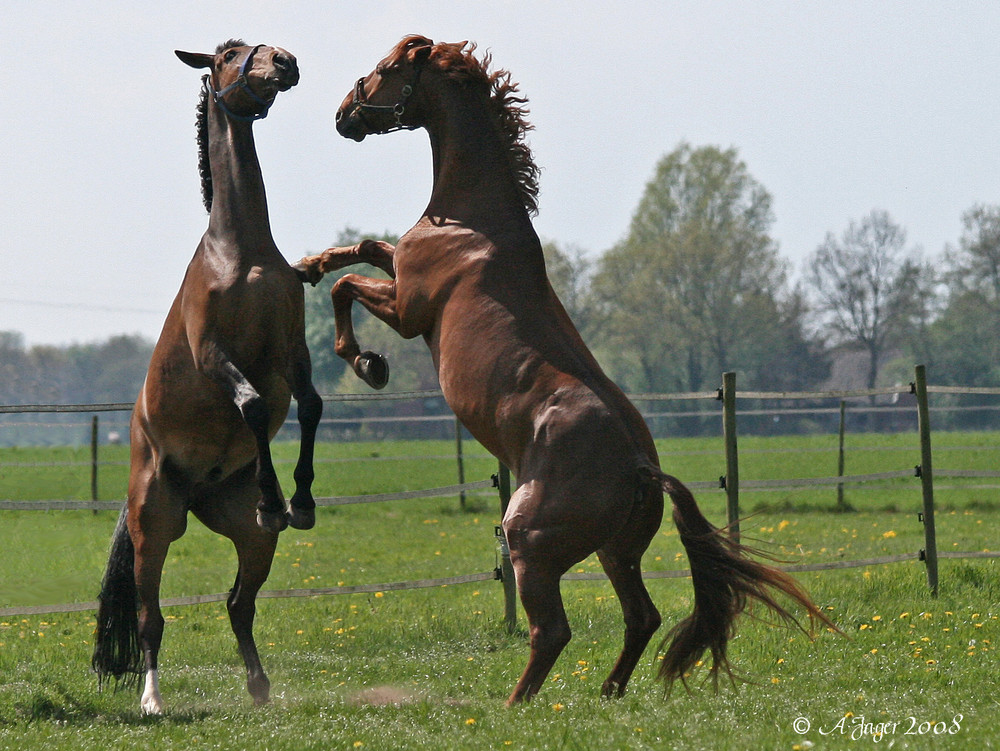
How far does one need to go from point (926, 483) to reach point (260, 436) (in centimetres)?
629

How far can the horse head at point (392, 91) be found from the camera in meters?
5.64

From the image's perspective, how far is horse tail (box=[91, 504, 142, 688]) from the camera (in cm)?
627

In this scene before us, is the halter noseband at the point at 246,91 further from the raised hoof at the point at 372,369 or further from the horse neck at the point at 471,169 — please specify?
the raised hoof at the point at 372,369

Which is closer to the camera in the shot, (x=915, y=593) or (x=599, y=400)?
(x=599, y=400)

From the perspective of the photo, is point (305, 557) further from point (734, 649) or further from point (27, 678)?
point (734, 649)

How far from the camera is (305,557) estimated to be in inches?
518

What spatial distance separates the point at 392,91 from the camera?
18.6 ft

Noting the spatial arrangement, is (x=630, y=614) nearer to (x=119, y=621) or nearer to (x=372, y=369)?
(x=372, y=369)

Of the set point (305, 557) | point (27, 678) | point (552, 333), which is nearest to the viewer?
point (552, 333)

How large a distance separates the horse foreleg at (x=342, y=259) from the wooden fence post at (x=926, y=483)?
17.5 feet

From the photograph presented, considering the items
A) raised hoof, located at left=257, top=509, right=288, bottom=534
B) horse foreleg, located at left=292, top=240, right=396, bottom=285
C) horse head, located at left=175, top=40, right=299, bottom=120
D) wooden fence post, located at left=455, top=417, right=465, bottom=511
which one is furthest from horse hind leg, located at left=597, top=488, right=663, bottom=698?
wooden fence post, located at left=455, top=417, right=465, bottom=511

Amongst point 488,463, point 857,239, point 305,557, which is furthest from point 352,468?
point 857,239

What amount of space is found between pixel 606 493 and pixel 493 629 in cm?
372

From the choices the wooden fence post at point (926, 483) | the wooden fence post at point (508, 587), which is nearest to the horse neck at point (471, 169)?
the wooden fence post at point (508, 587)
